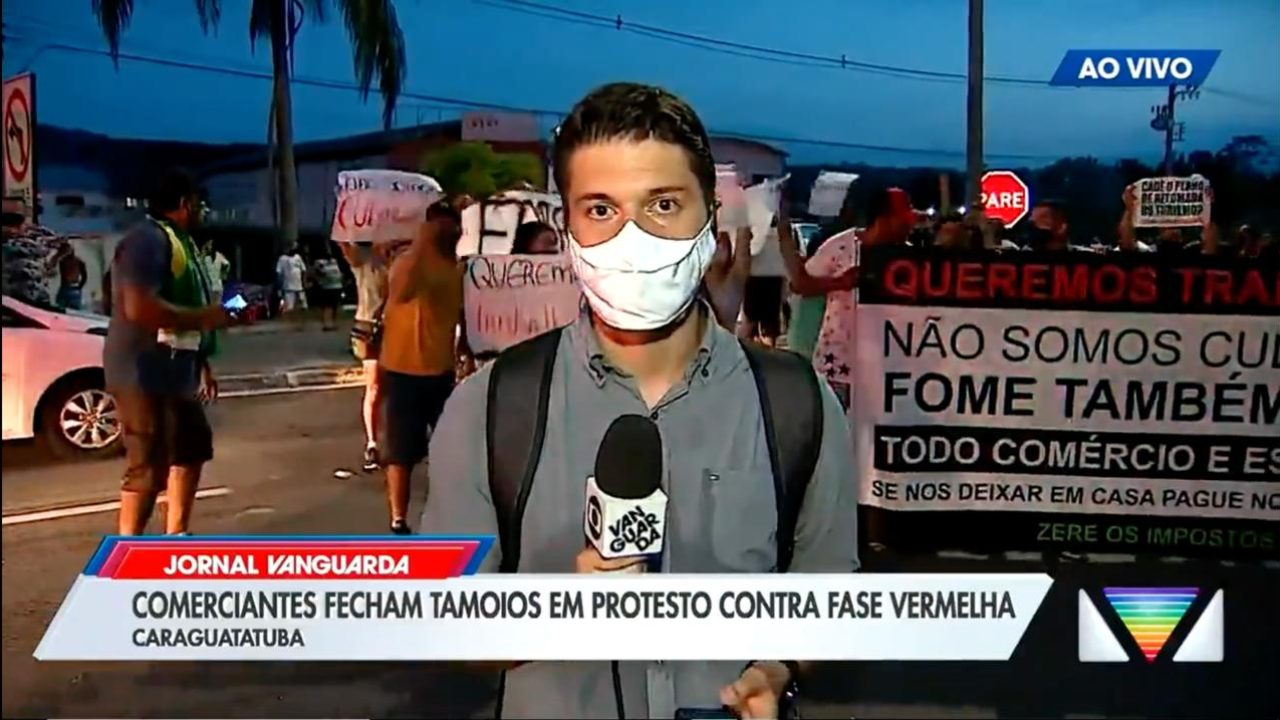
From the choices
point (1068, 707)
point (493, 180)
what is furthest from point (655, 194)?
point (1068, 707)

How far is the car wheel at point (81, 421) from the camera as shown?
2.19 meters

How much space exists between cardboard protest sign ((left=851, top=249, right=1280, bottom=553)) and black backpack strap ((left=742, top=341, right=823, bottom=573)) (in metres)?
0.11

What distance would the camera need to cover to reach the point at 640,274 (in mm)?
2123

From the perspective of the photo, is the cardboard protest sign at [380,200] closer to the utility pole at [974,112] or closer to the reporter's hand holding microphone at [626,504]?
the reporter's hand holding microphone at [626,504]

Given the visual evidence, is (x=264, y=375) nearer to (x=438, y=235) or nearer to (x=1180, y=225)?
(x=438, y=235)

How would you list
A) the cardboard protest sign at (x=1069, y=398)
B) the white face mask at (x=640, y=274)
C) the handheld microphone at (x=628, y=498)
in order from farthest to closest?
the cardboard protest sign at (x=1069, y=398) → the white face mask at (x=640, y=274) → the handheld microphone at (x=628, y=498)

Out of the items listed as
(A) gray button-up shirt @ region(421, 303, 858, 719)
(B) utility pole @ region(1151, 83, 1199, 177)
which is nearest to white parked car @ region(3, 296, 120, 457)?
(A) gray button-up shirt @ region(421, 303, 858, 719)

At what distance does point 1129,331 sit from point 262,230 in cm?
169

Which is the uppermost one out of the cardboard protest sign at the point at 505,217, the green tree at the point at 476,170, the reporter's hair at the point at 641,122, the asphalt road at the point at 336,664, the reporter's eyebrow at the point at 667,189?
the reporter's hair at the point at 641,122

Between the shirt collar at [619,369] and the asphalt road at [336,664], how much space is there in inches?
18.2

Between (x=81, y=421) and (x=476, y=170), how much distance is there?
90cm

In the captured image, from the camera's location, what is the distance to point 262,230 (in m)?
2.19

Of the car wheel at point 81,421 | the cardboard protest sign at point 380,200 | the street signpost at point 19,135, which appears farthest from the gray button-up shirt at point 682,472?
the street signpost at point 19,135

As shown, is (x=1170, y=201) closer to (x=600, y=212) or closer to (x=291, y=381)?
(x=600, y=212)
